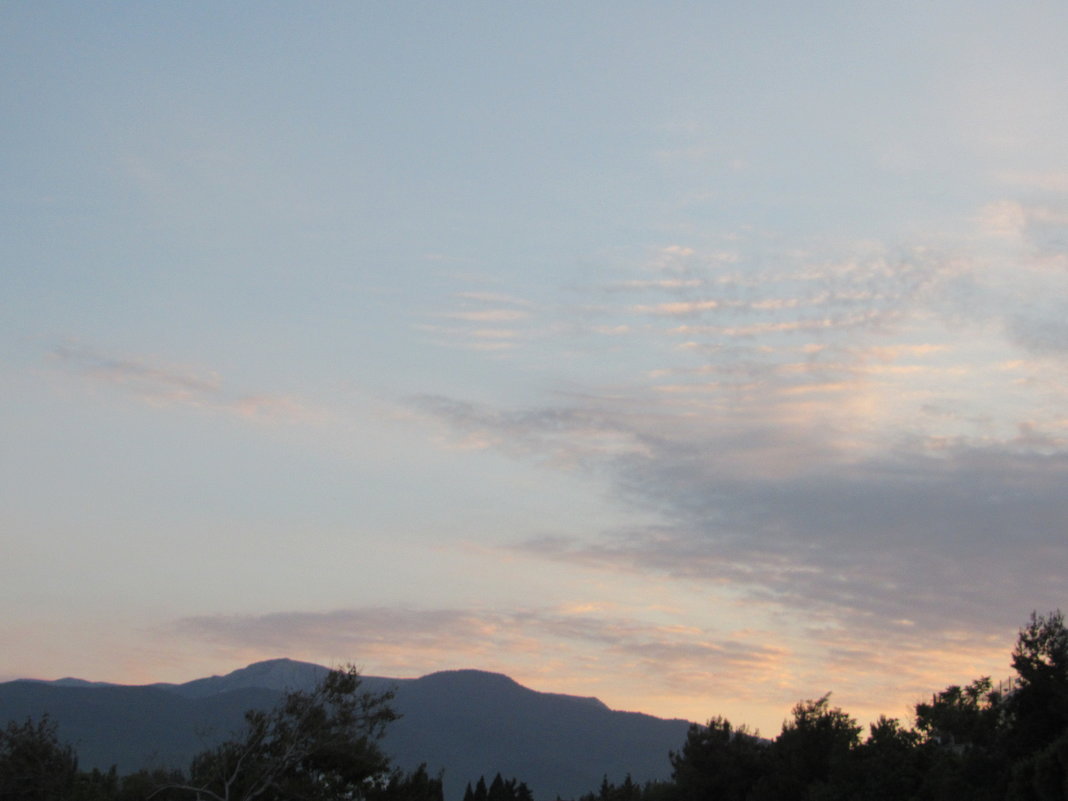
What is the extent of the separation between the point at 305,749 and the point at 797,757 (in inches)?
979

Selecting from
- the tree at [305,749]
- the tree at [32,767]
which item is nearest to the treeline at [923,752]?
the tree at [305,749]

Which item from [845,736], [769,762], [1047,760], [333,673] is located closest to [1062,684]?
[1047,760]

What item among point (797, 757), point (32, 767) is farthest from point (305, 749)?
point (797, 757)

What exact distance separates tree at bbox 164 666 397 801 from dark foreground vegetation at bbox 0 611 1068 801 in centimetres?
5

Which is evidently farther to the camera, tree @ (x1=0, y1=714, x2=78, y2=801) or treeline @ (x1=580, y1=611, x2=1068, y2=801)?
tree @ (x1=0, y1=714, x2=78, y2=801)

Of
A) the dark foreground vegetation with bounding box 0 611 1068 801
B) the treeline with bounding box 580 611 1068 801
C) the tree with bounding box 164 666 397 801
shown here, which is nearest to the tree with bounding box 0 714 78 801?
the dark foreground vegetation with bounding box 0 611 1068 801

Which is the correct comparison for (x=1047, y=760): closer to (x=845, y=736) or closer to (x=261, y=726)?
(x=845, y=736)

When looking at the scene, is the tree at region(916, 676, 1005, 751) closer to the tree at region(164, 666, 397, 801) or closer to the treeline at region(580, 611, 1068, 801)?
the treeline at region(580, 611, 1068, 801)

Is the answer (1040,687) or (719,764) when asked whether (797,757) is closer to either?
(719,764)

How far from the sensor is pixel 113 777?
48750 millimetres

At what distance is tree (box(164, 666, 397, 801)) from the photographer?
144 feet

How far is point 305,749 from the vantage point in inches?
1758

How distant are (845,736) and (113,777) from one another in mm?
34117

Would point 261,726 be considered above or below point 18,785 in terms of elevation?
above
